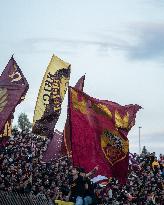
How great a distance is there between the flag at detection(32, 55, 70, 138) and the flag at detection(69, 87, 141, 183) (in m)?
7.63

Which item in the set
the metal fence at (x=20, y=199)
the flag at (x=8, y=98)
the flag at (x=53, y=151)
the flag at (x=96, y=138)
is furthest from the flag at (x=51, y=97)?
the flag at (x=96, y=138)

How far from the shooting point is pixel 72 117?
533 inches

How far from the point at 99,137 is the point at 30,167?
1064cm

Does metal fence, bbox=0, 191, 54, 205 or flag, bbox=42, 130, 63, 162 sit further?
flag, bbox=42, 130, 63, 162

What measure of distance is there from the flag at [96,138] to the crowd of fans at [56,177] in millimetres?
4562

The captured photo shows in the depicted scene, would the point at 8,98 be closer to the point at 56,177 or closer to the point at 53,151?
the point at 53,151

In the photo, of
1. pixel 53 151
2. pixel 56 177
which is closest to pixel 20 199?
pixel 53 151

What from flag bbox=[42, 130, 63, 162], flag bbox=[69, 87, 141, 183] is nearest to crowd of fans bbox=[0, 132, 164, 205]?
flag bbox=[42, 130, 63, 162]

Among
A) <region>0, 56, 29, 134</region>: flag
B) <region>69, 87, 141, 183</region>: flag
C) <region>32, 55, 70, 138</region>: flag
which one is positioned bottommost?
<region>69, 87, 141, 183</region>: flag

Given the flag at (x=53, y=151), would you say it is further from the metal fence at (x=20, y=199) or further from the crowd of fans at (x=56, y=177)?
the metal fence at (x=20, y=199)

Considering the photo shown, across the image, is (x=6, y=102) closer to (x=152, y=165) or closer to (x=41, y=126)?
(x=41, y=126)

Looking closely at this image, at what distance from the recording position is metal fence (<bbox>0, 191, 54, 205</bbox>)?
14.3m

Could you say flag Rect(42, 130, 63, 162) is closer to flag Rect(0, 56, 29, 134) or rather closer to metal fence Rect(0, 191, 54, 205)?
flag Rect(0, 56, 29, 134)

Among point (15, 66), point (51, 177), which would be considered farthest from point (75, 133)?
point (51, 177)
